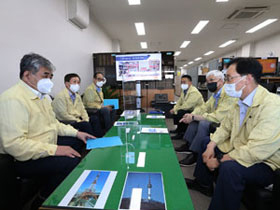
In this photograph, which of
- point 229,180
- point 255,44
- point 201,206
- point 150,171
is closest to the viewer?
point 150,171

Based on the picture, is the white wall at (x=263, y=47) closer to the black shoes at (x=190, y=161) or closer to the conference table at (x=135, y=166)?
the black shoes at (x=190, y=161)

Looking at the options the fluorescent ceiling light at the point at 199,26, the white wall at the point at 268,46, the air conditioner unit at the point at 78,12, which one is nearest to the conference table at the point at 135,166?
the air conditioner unit at the point at 78,12

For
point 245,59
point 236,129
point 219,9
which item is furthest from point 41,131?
point 219,9

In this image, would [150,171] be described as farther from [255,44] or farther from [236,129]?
[255,44]

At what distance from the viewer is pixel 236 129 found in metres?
1.30

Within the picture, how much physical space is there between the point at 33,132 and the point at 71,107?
1.20 meters

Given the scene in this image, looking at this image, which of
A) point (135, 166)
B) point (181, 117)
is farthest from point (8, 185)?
point (181, 117)

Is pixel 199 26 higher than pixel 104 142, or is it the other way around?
pixel 199 26

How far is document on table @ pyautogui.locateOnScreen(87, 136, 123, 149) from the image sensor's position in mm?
1281

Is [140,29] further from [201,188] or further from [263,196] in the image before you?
[263,196]

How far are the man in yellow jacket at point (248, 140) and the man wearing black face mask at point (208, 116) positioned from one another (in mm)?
590

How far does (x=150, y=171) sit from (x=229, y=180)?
1.74 ft

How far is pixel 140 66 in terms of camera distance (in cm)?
421

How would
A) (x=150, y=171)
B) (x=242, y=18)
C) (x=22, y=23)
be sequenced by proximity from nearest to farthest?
(x=150, y=171), (x=22, y=23), (x=242, y=18)
